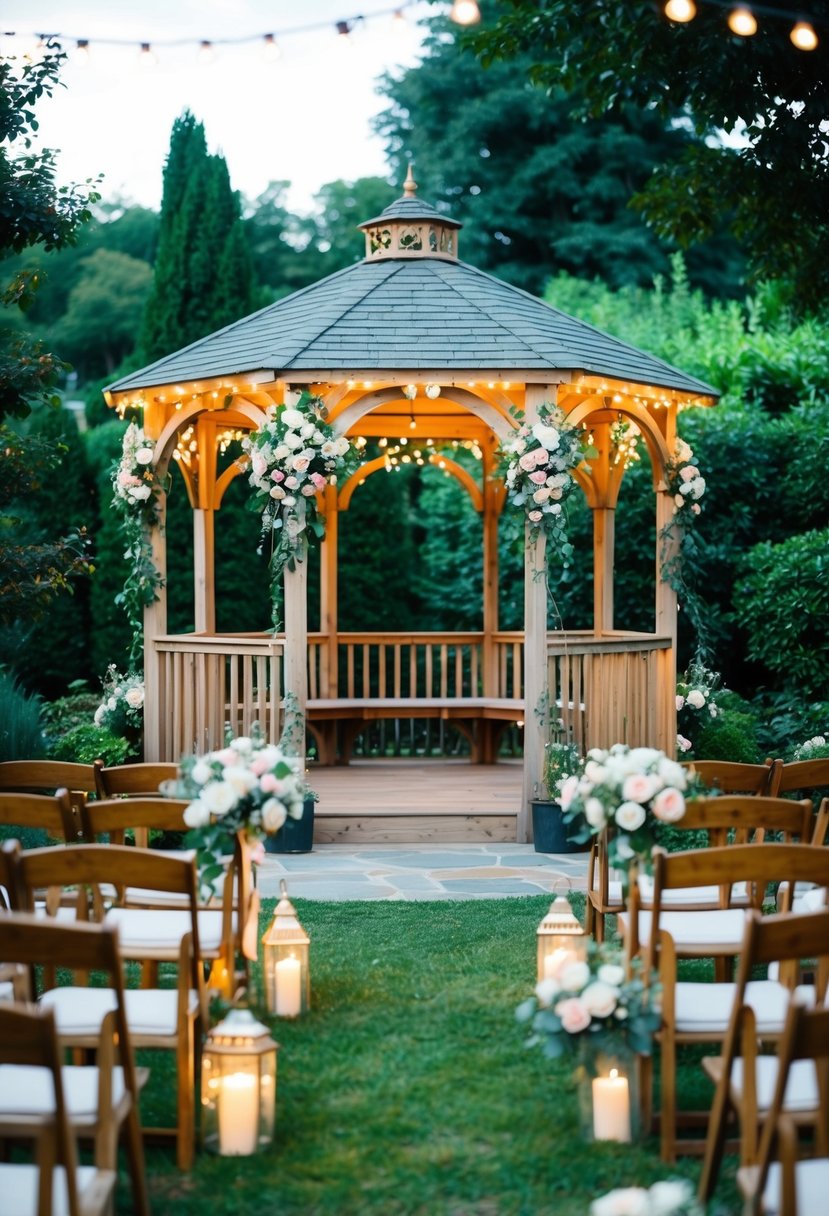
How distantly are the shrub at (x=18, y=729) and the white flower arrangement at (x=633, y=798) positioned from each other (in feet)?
20.2

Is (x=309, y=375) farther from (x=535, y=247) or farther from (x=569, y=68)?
(x=535, y=247)

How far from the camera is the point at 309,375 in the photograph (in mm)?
9719

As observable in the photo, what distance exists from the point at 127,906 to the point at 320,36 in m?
5.38

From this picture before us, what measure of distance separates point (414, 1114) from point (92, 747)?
6599 mm

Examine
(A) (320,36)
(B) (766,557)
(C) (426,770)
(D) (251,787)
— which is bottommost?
(C) (426,770)

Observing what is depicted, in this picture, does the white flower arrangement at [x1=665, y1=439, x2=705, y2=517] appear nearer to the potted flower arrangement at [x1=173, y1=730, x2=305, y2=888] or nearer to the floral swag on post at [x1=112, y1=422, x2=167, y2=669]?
the floral swag on post at [x1=112, y1=422, x2=167, y2=669]

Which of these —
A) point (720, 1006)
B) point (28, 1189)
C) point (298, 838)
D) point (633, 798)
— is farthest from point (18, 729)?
point (28, 1189)

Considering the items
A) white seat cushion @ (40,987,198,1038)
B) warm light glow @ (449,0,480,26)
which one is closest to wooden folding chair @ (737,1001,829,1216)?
white seat cushion @ (40,987,198,1038)

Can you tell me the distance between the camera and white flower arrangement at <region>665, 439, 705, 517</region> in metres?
11.0

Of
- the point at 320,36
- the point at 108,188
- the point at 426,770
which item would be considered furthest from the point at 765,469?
the point at 108,188

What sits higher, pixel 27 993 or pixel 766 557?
pixel 766 557

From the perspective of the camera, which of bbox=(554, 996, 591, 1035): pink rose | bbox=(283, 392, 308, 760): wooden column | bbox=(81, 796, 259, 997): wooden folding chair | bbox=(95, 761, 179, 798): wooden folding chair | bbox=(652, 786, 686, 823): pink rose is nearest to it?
bbox=(554, 996, 591, 1035): pink rose

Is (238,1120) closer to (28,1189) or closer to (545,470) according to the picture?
(28,1189)

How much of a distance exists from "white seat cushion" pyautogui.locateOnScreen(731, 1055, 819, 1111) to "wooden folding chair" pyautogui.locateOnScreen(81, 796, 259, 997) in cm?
195
